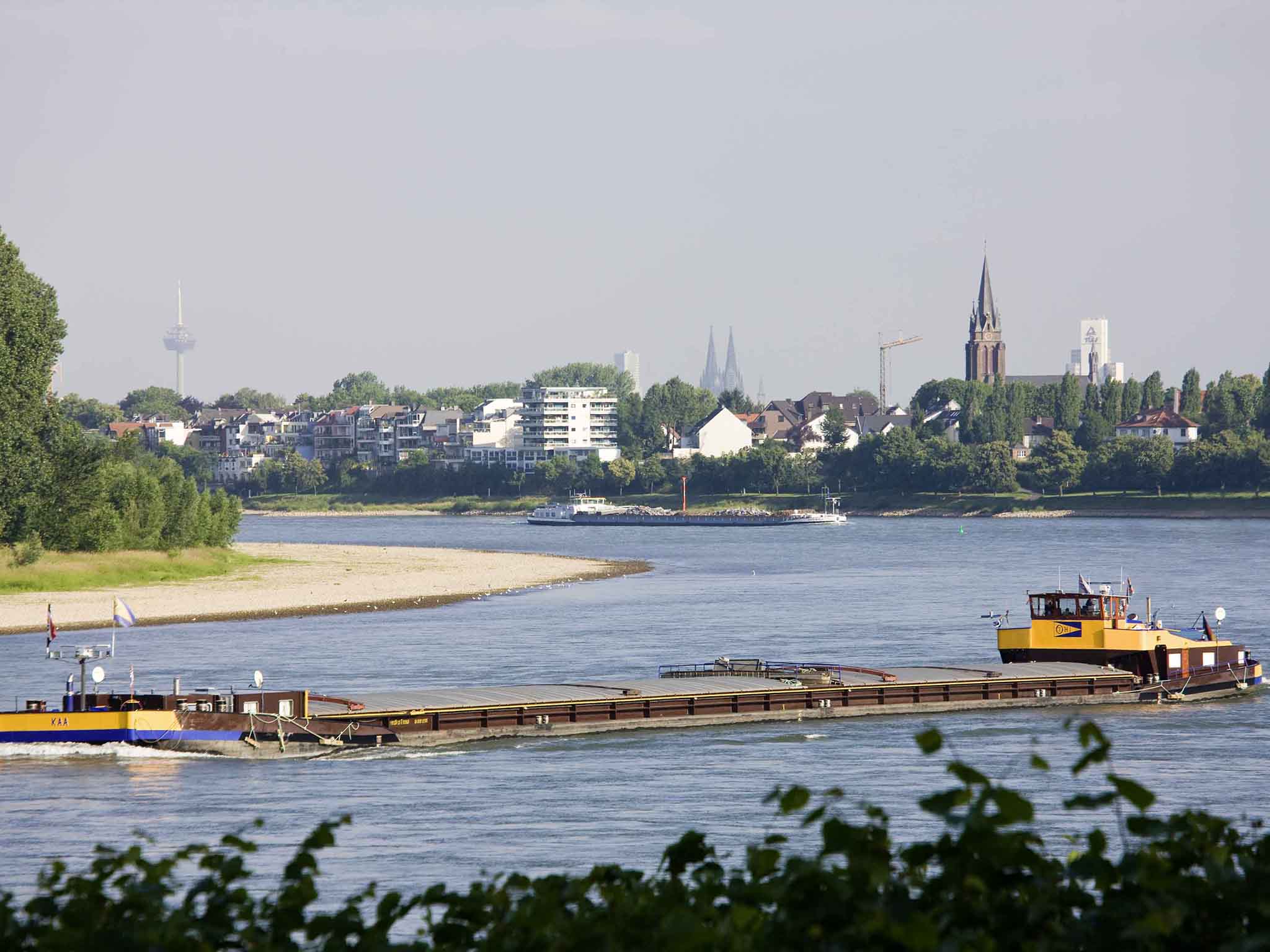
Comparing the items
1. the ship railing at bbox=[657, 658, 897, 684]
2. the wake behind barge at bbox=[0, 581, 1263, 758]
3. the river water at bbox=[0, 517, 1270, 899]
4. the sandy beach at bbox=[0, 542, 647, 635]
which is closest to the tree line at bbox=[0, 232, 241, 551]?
the sandy beach at bbox=[0, 542, 647, 635]

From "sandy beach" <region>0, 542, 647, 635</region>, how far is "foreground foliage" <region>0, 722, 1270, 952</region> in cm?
5966

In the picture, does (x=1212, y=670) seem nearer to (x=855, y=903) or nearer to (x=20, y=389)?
(x=855, y=903)

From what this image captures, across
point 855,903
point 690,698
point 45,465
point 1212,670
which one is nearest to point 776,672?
point 690,698

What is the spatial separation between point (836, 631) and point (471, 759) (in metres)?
32.2

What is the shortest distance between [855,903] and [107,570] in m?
80.0

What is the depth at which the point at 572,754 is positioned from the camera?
1527 inches

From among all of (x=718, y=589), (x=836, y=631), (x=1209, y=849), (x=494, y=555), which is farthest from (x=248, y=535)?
Result: (x=1209, y=849)

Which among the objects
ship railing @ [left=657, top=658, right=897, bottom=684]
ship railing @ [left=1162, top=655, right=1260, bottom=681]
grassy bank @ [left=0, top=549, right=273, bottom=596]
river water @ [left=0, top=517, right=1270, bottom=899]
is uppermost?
grassy bank @ [left=0, top=549, right=273, bottom=596]

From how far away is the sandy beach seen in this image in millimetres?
73812

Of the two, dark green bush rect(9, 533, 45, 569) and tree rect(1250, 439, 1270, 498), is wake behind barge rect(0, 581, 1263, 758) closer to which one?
dark green bush rect(9, 533, 45, 569)

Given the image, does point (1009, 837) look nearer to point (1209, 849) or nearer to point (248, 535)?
point (1209, 849)

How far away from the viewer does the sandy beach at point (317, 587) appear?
73.8m

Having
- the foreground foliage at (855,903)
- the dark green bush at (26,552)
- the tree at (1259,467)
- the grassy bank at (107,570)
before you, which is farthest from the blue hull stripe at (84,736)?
the tree at (1259,467)

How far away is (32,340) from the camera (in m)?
81.5
